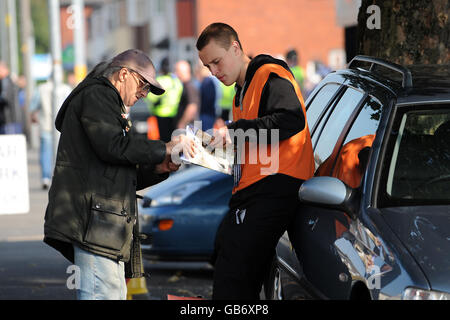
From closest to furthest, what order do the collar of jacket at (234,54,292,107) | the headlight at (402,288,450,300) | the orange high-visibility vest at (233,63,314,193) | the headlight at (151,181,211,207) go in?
the headlight at (402,288,450,300) → the orange high-visibility vest at (233,63,314,193) → the collar of jacket at (234,54,292,107) → the headlight at (151,181,211,207)

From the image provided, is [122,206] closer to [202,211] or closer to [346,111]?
[346,111]

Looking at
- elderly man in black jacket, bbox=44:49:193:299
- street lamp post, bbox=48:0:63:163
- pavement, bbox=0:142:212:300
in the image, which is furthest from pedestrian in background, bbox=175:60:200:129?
elderly man in black jacket, bbox=44:49:193:299

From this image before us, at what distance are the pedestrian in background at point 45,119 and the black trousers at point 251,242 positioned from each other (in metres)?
12.0

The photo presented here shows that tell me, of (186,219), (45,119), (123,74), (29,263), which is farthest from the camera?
(45,119)

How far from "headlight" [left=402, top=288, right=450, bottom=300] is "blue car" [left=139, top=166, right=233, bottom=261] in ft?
16.4

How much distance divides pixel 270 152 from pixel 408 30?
8.91ft

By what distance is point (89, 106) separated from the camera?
16.0 feet

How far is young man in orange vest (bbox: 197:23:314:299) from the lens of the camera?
5102mm

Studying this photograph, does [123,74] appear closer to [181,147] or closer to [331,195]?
[181,147]

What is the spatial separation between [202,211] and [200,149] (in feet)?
12.6

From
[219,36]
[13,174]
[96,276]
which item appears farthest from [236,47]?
[13,174]

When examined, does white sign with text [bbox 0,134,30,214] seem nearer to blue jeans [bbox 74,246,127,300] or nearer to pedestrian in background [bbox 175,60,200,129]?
blue jeans [bbox 74,246,127,300]

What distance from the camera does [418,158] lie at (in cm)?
491

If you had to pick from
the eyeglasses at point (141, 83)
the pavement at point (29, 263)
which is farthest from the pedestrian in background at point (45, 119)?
the eyeglasses at point (141, 83)
